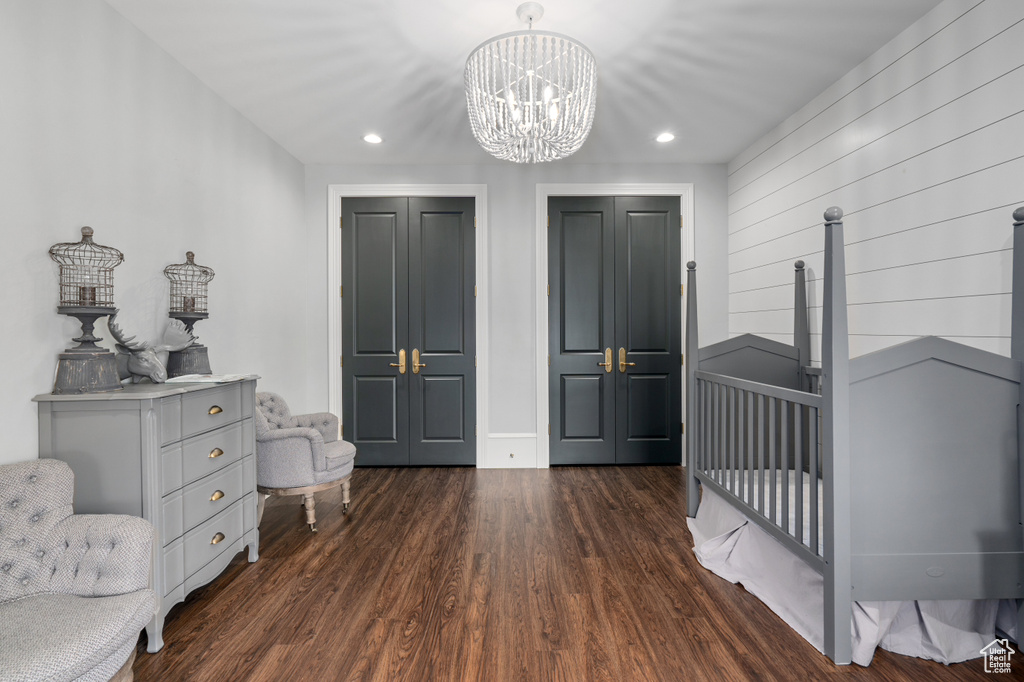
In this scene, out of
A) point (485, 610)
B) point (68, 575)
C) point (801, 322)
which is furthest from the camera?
point (801, 322)

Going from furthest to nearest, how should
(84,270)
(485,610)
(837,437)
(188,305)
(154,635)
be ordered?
(188,305)
(485,610)
(84,270)
(154,635)
(837,437)

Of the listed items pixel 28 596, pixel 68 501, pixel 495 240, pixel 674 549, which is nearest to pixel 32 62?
pixel 68 501

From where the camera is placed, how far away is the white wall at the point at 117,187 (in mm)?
1662

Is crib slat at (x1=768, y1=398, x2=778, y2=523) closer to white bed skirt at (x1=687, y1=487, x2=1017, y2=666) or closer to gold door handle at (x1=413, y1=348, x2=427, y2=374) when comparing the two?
white bed skirt at (x1=687, y1=487, x2=1017, y2=666)

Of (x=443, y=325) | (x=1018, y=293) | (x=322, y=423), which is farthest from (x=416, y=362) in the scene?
(x=1018, y=293)

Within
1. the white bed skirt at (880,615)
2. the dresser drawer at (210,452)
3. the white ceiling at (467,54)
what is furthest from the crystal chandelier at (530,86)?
the white bed skirt at (880,615)

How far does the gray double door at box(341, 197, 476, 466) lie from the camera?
4020 millimetres

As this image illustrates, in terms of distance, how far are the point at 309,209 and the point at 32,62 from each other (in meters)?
2.32

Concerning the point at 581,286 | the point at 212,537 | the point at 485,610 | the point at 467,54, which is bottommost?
the point at 485,610

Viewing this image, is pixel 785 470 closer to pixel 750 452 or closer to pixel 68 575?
pixel 750 452

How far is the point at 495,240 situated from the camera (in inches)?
158

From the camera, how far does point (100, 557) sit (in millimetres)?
1426

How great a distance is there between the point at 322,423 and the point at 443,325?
49.1 inches

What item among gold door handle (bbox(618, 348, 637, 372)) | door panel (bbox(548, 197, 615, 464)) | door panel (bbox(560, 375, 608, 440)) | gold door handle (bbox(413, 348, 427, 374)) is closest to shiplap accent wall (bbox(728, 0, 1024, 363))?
gold door handle (bbox(618, 348, 637, 372))
